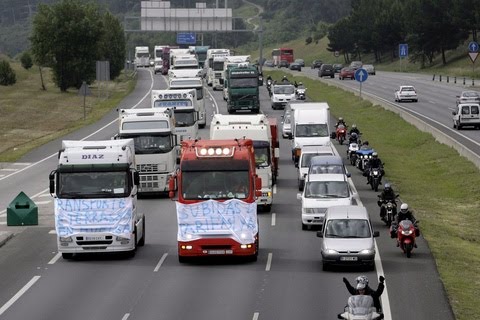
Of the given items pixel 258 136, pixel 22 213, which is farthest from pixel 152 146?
pixel 22 213

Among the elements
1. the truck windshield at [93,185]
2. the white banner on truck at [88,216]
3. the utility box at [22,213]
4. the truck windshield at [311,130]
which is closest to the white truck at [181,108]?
the truck windshield at [311,130]

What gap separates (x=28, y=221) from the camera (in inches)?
1634

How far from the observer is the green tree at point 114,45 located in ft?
490

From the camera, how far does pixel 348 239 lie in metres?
31.8

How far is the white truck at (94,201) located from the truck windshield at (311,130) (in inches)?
1043

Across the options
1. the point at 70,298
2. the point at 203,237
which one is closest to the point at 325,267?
the point at 203,237

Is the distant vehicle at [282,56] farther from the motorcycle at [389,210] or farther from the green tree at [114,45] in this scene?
the motorcycle at [389,210]

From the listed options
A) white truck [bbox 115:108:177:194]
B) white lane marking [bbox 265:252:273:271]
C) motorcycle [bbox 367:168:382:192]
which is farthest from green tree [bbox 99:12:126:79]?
white lane marking [bbox 265:252:273:271]

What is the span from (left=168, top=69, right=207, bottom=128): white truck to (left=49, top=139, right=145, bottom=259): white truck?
44.5 m

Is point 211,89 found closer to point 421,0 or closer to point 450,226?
point 421,0

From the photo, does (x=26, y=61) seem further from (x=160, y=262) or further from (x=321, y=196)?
(x=160, y=262)

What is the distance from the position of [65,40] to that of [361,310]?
112792mm

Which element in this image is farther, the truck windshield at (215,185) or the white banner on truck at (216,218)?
the truck windshield at (215,185)

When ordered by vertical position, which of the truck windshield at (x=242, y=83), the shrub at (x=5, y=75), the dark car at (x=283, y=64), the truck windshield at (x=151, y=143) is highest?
the truck windshield at (x=151, y=143)
